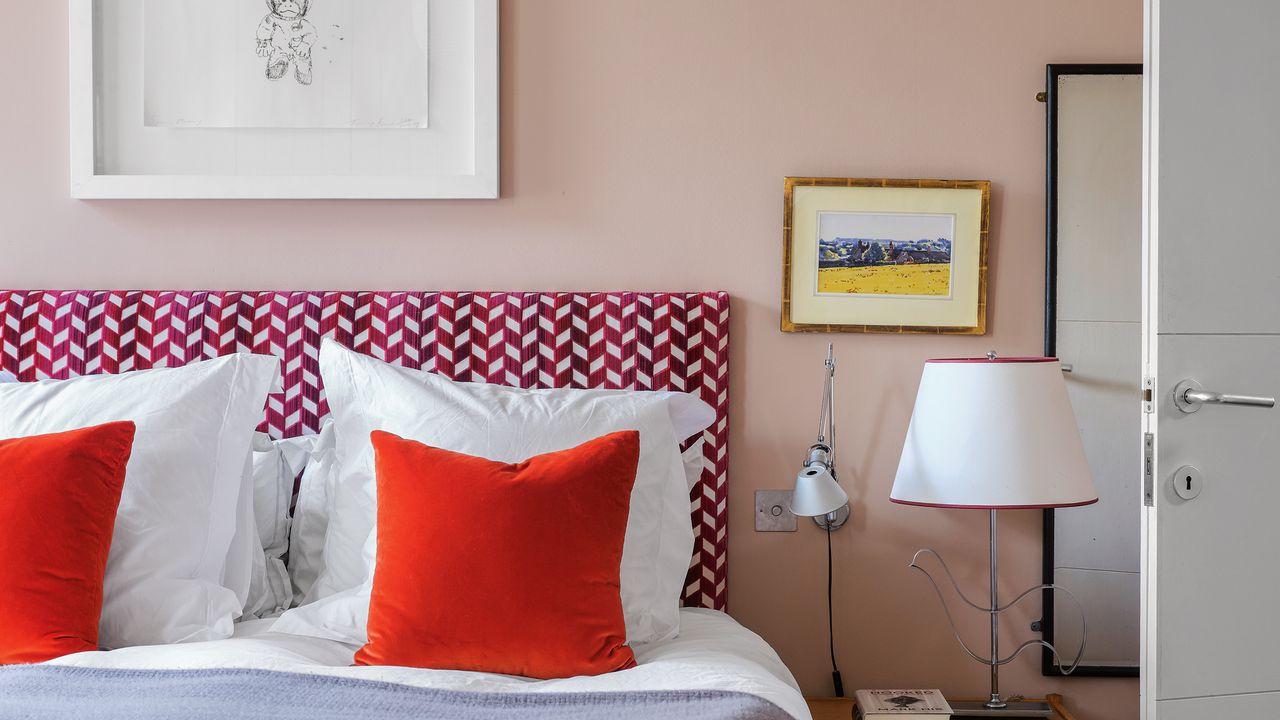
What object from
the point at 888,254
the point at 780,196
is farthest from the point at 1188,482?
the point at 780,196

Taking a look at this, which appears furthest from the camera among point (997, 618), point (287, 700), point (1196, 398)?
point (997, 618)

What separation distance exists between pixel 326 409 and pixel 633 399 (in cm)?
71

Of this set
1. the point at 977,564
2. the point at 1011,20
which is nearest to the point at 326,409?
the point at 977,564

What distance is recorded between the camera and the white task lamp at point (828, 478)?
1769 mm

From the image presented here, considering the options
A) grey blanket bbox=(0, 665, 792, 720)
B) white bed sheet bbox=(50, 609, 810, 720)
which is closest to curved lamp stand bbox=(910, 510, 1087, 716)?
white bed sheet bbox=(50, 609, 810, 720)

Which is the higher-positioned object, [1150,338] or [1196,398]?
[1150,338]

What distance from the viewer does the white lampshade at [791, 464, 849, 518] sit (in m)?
1.74

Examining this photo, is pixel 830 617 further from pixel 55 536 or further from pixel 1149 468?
pixel 55 536

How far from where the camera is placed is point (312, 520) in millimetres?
1743

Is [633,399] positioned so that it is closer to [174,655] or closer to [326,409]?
[326,409]

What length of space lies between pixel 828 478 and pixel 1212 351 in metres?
0.71

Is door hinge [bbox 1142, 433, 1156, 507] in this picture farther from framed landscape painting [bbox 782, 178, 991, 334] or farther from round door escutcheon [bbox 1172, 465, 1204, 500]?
framed landscape painting [bbox 782, 178, 991, 334]

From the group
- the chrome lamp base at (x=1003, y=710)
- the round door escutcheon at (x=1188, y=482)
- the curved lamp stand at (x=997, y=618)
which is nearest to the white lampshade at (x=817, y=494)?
the curved lamp stand at (x=997, y=618)

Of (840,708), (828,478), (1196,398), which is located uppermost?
(1196,398)
